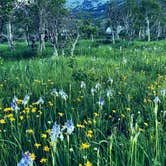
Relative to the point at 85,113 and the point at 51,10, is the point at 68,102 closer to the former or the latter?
the point at 85,113

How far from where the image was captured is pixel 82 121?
541cm

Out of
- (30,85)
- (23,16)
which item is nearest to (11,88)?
(30,85)

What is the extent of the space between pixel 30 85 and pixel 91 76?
1.72 metres

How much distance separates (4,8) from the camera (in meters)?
19.3

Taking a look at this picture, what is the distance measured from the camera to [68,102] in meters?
6.22

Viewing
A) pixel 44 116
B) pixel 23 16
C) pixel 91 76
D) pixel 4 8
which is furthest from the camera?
pixel 23 16

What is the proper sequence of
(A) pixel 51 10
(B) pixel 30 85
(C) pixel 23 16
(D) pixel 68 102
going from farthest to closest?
(C) pixel 23 16, (A) pixel 51 10, (B) pixel 30 85, (D) pixel 68 102

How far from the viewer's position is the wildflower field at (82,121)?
148 inches

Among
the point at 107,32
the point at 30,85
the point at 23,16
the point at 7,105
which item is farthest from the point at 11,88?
the point at 107,32

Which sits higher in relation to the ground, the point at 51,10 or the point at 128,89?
the point at 51,10

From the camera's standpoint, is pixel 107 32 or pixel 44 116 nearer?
pixel 44 116

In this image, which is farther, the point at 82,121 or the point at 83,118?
the point at 83,118

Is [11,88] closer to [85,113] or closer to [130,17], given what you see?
[85,113]

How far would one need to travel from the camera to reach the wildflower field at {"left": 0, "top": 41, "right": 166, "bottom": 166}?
3760 mm
